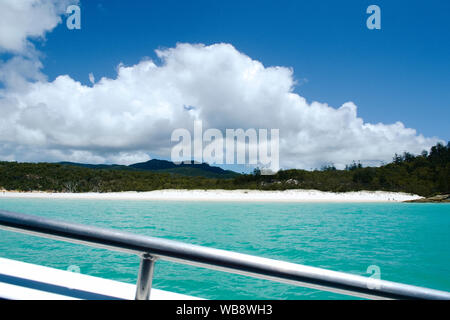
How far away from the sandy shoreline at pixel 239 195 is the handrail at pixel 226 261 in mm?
42339

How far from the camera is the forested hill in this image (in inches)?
1949

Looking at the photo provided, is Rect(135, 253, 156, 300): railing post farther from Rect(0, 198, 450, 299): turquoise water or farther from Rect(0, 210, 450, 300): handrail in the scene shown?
Rect(0, 198, 450, 299): turquoise water

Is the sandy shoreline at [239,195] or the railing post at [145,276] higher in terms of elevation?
the railing post at [145,276]

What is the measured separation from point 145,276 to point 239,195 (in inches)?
1821

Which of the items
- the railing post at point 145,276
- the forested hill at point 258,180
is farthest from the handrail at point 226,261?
the forested hill at point 258,180

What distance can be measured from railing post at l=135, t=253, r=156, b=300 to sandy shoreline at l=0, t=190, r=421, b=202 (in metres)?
42.2

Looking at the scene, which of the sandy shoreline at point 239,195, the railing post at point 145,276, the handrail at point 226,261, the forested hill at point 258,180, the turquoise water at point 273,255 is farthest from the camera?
the forested hill at point 258,180

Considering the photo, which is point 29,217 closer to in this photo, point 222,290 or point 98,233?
point 98,233

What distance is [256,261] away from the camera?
979 mm

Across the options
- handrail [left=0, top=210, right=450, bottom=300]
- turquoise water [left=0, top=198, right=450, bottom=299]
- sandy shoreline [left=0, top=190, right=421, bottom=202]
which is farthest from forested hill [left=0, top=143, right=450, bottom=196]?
handrail [left=0, top=210, right=450, bottom=300]

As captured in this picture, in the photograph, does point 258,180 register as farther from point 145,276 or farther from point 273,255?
point 145,276

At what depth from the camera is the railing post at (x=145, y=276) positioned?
1101 millimetres

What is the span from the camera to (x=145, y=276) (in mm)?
1136

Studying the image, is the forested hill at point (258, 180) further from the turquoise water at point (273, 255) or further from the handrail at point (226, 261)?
the handrail at point (226, 261)
